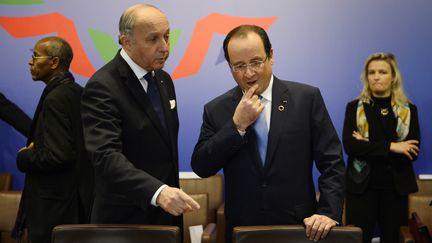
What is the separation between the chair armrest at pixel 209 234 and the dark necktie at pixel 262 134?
156cm

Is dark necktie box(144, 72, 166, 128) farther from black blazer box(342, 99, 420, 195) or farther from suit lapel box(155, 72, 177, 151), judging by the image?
black blazer box(342, 99, 420, 195)

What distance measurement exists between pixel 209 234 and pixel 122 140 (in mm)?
1661

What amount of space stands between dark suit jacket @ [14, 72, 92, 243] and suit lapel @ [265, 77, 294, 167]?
4.47 feet

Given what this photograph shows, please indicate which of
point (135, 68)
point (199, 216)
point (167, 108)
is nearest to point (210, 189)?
point (199, 216)

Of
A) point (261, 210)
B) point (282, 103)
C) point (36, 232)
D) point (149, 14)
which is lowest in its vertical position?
point (36, 232)

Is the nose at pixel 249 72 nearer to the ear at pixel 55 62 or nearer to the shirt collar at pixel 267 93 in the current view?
the shirt collar at pixel 267 93

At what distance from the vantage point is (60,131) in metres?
3.21

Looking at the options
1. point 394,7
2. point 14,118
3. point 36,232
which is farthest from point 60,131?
point 394,7

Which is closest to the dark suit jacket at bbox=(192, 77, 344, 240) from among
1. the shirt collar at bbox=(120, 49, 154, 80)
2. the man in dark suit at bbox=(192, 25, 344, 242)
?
the man in dark suit at bbox=(192, 25, 344, 242)

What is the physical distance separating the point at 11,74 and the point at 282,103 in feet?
11.7

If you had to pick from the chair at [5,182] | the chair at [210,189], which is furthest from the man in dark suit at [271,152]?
the chair at [5,182]

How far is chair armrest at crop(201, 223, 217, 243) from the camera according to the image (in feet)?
12.3

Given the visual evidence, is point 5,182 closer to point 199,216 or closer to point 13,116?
point 13,116

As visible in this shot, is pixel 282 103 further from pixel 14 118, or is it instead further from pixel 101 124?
pixel 14 118
